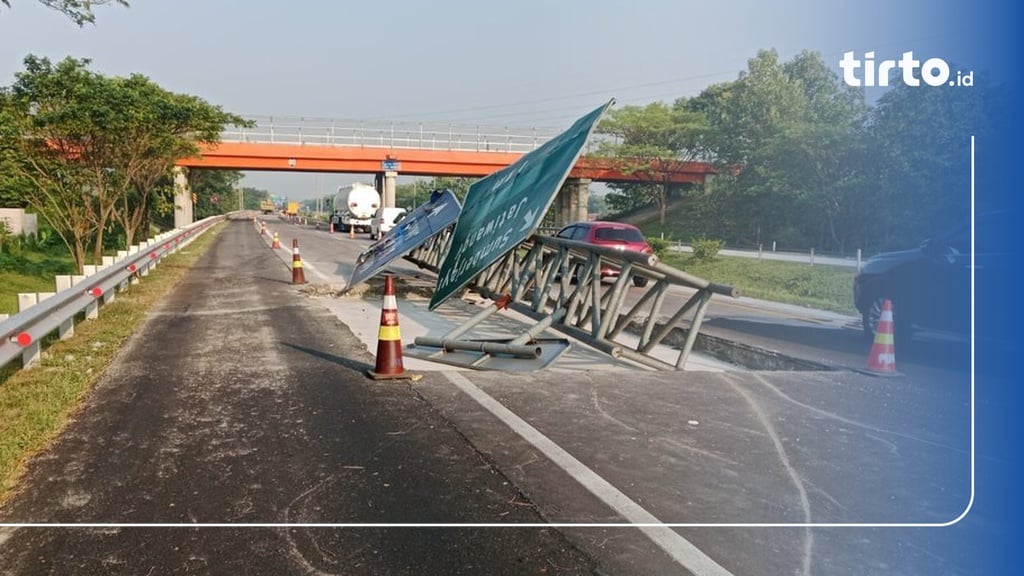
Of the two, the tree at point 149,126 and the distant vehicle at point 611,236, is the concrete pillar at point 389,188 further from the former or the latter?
the distant vehicle at point 611,236

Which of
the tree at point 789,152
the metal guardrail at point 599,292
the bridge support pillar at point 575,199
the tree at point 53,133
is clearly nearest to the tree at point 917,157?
the tree at point 789,152

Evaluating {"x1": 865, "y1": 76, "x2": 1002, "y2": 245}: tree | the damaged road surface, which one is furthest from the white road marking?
{"x1": 865, "y1": 76, "x2": 1002, "y2": 245}: tree

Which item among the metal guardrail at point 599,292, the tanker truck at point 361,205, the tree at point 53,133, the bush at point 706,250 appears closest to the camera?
the metal guardrail at point 599,292

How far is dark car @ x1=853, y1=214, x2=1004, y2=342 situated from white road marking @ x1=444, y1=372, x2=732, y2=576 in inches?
232

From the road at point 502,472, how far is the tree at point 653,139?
47029 millimetres

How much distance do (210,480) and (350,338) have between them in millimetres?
4933

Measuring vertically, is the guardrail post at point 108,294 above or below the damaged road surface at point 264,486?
above

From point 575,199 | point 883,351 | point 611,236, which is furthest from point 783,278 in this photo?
point 575,199

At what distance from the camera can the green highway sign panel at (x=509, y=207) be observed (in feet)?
22.6

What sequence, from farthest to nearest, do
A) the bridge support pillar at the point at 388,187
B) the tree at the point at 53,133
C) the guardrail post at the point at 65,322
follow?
the bridge support pillar at the point at 388,187 → the tree at the point at 53,133 → the guardrail post at the point at 65,322

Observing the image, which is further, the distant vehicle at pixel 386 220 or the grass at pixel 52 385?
the distant vehicle at pixel 386 220

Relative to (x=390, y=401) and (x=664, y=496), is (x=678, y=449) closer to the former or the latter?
(x=664, y=496)

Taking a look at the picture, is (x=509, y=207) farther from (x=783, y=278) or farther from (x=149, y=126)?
(x=783, y=278)

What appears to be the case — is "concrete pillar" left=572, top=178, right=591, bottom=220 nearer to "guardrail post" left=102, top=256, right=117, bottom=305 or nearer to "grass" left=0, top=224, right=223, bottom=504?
"guardrail post" left=102, top=256, right=117, bottom=305
